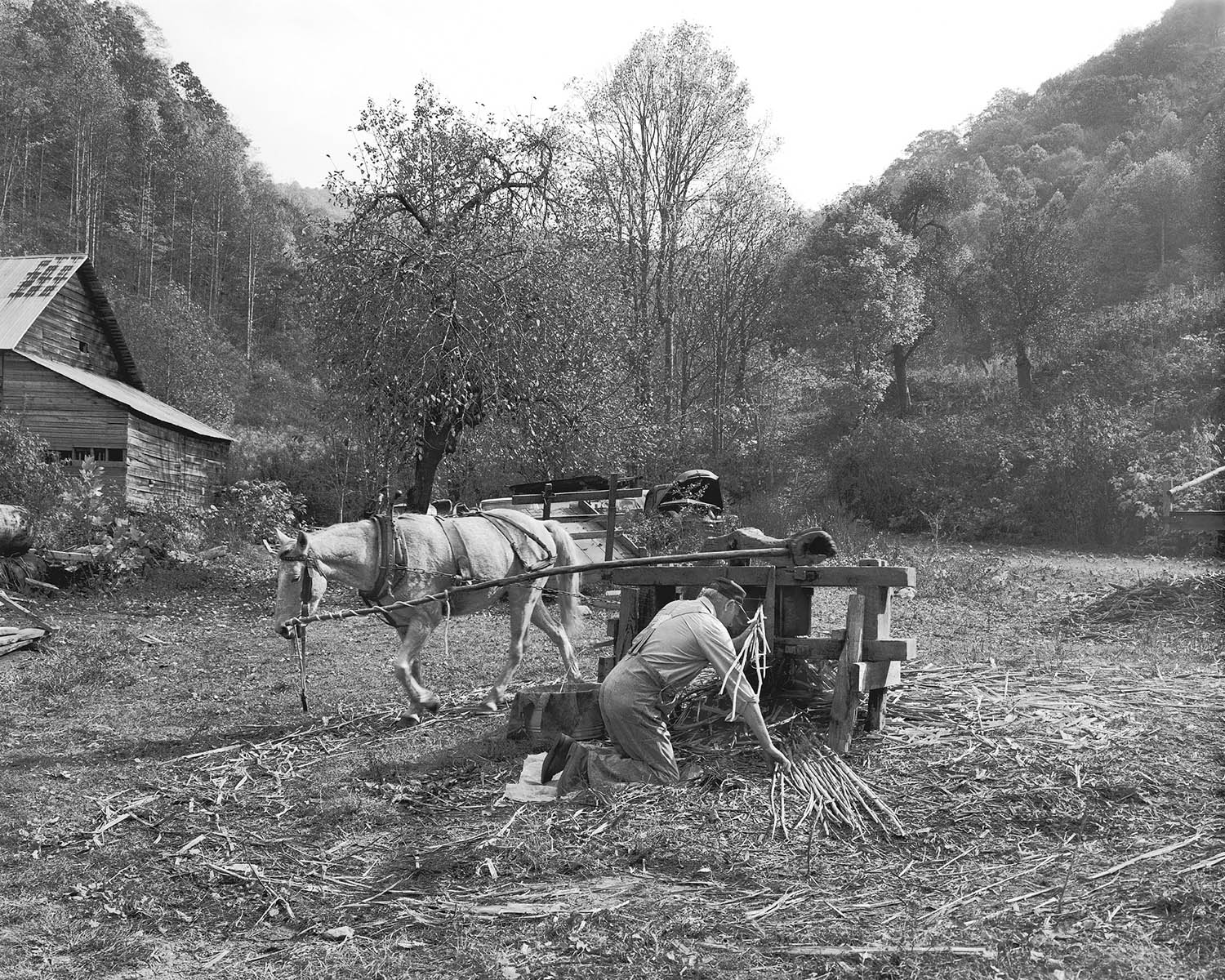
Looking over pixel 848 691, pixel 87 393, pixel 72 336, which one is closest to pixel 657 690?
pixel 848 691

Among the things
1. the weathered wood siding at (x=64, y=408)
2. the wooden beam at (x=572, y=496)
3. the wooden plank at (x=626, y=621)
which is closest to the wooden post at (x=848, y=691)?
the wooden plank at (x=626, y=621)

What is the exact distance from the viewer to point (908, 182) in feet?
134

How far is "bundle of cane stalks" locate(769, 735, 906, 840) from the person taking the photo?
220 inches

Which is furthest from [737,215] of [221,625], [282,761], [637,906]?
[637,906]

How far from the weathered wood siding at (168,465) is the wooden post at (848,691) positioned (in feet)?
78.4

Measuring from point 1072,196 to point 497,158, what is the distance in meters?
43.4

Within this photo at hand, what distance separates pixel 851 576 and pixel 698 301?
86.8ft

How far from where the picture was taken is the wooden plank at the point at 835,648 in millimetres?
6767

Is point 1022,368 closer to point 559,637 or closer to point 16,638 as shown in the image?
point 559,637

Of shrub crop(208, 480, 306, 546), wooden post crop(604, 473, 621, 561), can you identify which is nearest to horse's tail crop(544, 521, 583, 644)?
wooden post crop(604, 473, 621, 561)

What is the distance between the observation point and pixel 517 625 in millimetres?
9867

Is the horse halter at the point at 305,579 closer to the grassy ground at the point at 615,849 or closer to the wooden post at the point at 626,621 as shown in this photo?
the grassy ground at the point at 615,849

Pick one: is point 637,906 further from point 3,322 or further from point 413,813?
point 3,322

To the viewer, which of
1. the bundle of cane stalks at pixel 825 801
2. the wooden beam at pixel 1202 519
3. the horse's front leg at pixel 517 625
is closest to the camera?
the bundle of cane stalks at pixel 825 801
